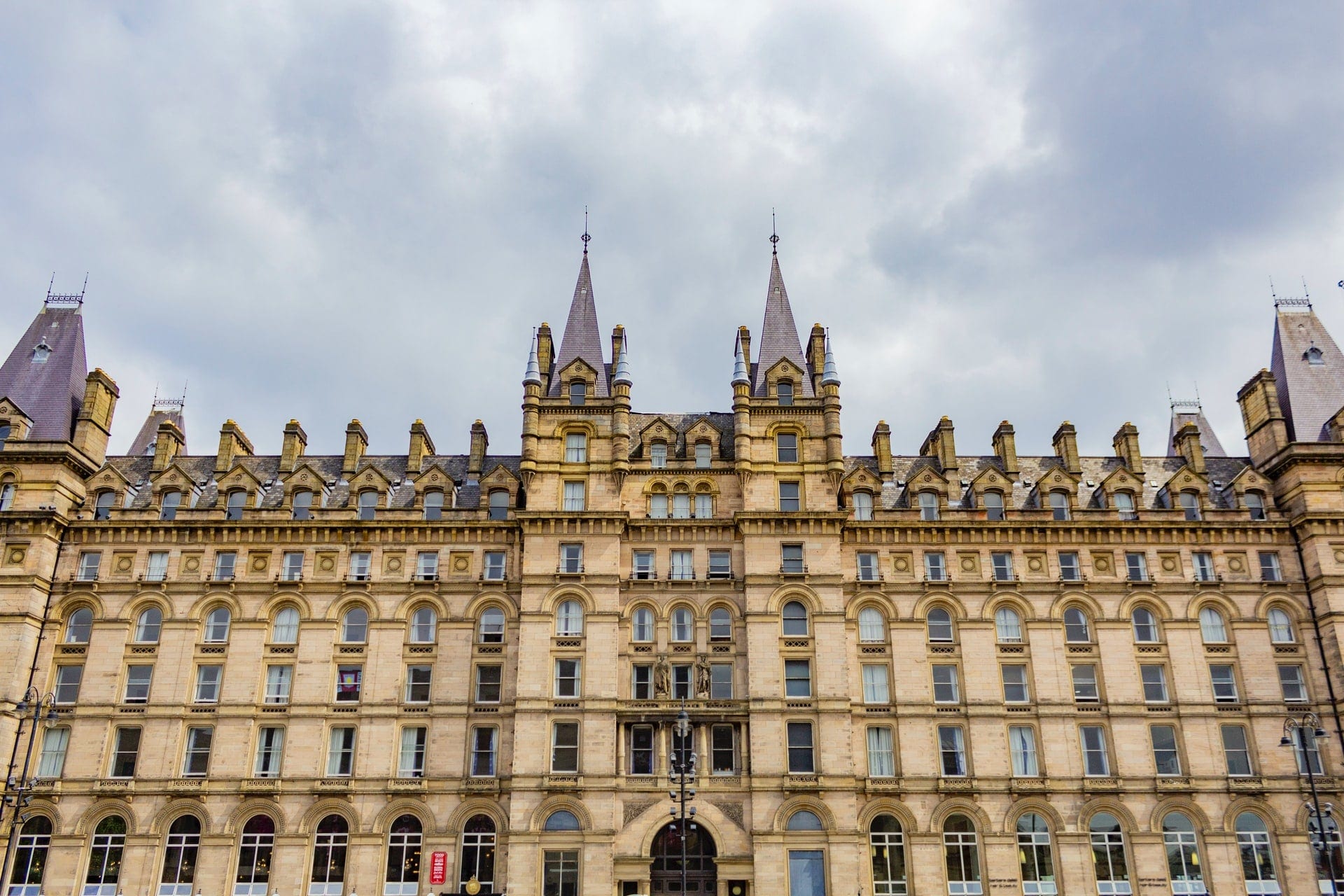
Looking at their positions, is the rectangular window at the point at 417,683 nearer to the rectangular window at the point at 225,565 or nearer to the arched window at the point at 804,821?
the rectangular window at the point at 225,565

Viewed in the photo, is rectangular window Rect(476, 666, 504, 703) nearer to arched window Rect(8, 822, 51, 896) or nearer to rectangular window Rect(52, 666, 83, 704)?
rectangular window Rect(52, 666, 83, 704)

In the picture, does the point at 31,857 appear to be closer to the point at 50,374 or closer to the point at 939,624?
the point at 50,374

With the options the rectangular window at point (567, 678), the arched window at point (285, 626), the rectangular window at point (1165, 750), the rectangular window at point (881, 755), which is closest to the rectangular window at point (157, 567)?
the arched window at point (285, 626)

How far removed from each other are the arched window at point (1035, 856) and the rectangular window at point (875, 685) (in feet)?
26.2

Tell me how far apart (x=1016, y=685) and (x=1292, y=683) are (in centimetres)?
1338

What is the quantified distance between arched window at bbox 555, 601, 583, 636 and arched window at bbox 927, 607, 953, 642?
17.0m

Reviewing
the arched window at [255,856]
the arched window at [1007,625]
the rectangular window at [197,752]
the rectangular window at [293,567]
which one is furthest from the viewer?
the rectangular window at [293,567]

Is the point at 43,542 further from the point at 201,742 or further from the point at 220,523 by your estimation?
the point at 201,742

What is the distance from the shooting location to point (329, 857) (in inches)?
1879

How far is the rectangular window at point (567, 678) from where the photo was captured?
49.6 metres

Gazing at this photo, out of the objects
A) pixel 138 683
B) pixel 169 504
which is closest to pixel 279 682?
pixel 138 683

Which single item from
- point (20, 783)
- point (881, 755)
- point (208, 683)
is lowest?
point (20, 783)

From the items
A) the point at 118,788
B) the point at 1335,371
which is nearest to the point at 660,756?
the point at 118,788

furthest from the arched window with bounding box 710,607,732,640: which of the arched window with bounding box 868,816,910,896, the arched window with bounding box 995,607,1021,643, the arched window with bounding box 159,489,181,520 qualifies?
the arched window with bounding box 159,489,181,520
